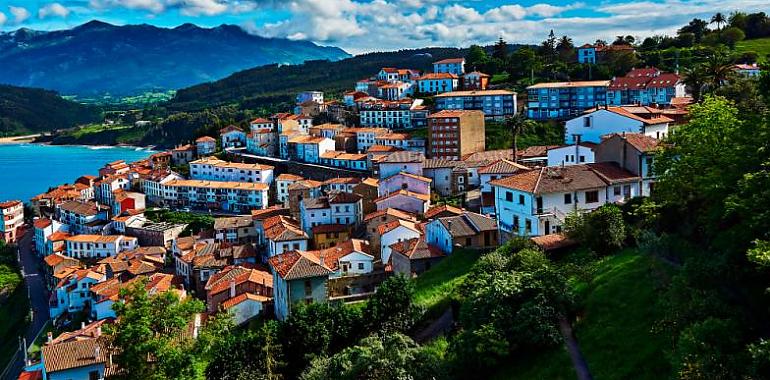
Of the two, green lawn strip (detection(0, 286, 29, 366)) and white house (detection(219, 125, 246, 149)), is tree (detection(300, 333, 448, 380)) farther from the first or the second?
white house (detection(219, 125, 246, 149))

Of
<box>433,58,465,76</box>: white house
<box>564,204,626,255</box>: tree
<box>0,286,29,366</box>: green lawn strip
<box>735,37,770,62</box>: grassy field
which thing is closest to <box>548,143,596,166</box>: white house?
<box>564,204,626,255</box>: tree

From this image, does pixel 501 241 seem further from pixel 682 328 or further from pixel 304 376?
pixel 682 328

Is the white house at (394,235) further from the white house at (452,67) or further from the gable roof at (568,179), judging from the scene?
the white house at (452,67)

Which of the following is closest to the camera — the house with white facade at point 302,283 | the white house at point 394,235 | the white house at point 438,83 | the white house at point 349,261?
the house with white facade at point 302,283

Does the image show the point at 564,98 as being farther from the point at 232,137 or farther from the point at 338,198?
the point at 232,137

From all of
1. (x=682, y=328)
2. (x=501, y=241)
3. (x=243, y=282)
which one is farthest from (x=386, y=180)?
(x=682, y=328)

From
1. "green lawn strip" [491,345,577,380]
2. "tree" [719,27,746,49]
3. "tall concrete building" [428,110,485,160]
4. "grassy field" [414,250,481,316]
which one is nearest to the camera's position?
"green lawn strip" [491,345,577,380]

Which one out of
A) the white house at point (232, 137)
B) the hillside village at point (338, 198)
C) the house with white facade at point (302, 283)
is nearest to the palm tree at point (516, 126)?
the hillside village at point (338, 198)
